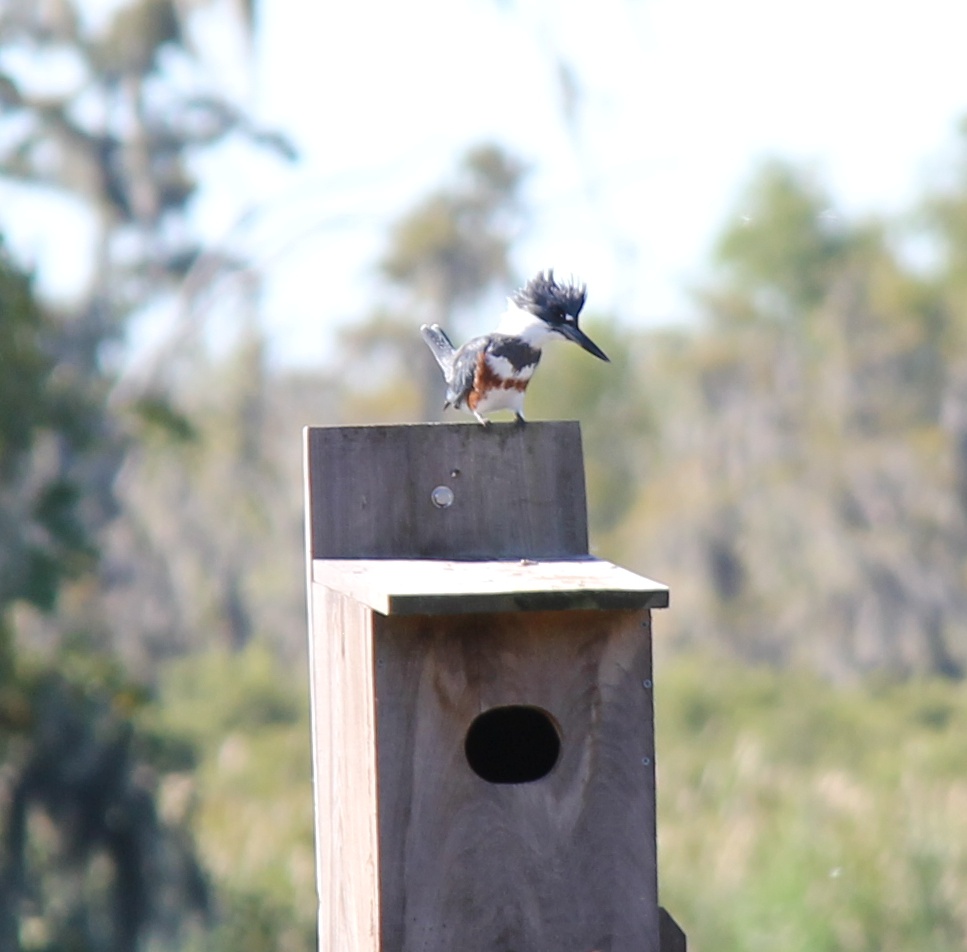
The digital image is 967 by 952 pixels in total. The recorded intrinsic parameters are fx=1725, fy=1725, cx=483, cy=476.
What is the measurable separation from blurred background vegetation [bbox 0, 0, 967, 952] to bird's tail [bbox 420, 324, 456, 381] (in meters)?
3.05

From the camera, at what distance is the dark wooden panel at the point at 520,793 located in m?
2.86

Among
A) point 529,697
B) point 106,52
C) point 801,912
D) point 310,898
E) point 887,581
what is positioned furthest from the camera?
point 887,581

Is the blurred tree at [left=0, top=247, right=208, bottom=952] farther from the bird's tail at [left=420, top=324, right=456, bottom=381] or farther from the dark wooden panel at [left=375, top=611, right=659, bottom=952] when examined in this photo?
the dark wooden panel at [left=375, top=611, right=659, bottom=952]

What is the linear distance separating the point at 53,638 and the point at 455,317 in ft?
36.0

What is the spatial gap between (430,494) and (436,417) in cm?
1818

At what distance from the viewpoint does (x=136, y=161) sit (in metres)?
14.6

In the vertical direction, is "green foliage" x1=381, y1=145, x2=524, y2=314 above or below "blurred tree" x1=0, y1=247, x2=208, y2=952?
above

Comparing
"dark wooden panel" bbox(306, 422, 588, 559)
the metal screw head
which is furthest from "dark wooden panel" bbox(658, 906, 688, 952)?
the metal screw head

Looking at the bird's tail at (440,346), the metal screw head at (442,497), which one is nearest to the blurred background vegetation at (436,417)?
the bird's tail at (440,346)

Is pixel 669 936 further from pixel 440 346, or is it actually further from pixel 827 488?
pixel 827 488

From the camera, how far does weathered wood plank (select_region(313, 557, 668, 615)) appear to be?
2.72 metres

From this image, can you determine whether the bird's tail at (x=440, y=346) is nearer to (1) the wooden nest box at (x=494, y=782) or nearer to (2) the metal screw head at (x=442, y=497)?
(2) the metal screw head at (x=442, y=497)

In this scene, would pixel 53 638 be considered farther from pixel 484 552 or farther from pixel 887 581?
pixel 887 581

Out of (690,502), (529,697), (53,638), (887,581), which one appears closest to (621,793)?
(529,697)
